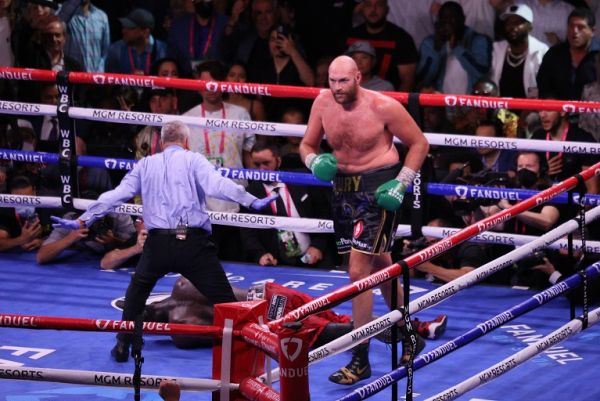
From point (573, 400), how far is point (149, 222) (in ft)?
7.37

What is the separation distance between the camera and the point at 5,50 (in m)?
9.01

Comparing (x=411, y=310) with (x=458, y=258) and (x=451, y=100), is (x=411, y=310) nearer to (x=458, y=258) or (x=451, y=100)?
(x=451, y=100)

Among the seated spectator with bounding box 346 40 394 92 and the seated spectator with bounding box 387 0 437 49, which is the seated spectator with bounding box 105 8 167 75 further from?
the seated spectator with bounding box 387 0 437 49

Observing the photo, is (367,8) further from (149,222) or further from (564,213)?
(149,222)

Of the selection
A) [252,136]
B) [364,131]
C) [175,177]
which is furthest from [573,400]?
[252,136]

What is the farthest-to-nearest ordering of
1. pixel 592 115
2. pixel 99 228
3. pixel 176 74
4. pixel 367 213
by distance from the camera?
1. pixel 176 74
2. pixel 592 115
3. pixel 99 228
4. pixel 367 213

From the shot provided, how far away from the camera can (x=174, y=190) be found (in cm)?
568

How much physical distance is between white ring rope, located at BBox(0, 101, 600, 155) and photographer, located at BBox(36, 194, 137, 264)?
2.27 ft

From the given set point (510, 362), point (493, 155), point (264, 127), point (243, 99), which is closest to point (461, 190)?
point (493, 155)

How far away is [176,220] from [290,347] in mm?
2622

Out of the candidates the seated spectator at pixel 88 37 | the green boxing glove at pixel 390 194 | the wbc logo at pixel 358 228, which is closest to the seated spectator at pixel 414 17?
the seated spectator at pixel 88 37

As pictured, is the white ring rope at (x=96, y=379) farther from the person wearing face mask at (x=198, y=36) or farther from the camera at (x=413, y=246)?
the person wearing face mask at (x=198, y=36)

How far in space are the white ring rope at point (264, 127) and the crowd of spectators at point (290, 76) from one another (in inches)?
16.6

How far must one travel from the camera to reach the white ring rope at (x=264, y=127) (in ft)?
21.4
